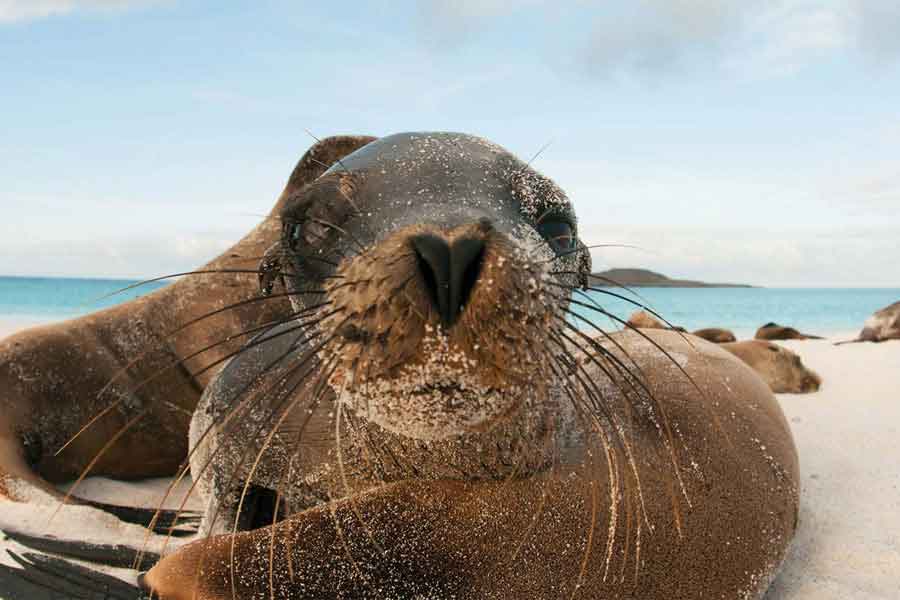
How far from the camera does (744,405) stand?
2943mm

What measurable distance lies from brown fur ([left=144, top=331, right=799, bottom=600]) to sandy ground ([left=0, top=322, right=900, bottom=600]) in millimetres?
427

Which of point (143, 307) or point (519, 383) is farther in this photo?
point (143, 307)

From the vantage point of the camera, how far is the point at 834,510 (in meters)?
3.41

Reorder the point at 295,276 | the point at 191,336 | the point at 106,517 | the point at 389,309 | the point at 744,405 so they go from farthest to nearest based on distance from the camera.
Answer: the point at 191,336
the point at 106,517
the point at 744,405
the point at 295,276
the point at 389,309

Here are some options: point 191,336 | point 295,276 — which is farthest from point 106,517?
point 295,276

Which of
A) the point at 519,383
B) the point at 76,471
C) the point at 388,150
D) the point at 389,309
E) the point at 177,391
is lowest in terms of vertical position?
the point at 76,471

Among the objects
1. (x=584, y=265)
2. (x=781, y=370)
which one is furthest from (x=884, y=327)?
(x=584, y=265)

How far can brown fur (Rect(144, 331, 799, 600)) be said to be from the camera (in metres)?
1.96

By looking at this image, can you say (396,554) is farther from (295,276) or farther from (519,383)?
(295,276)

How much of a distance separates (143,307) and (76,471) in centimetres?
110

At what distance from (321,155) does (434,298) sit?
308cm

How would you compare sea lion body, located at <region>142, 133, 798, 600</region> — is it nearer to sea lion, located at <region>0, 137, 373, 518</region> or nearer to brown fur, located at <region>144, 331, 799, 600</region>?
brown fur, located at <region>144, 331, 799, 600</region>

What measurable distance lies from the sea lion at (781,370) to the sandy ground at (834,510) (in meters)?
0.72

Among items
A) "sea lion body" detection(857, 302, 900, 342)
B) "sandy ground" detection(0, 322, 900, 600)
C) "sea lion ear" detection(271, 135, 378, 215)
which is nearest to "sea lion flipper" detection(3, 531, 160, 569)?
"sandy ground" detection(0, 322, 900, 600)
